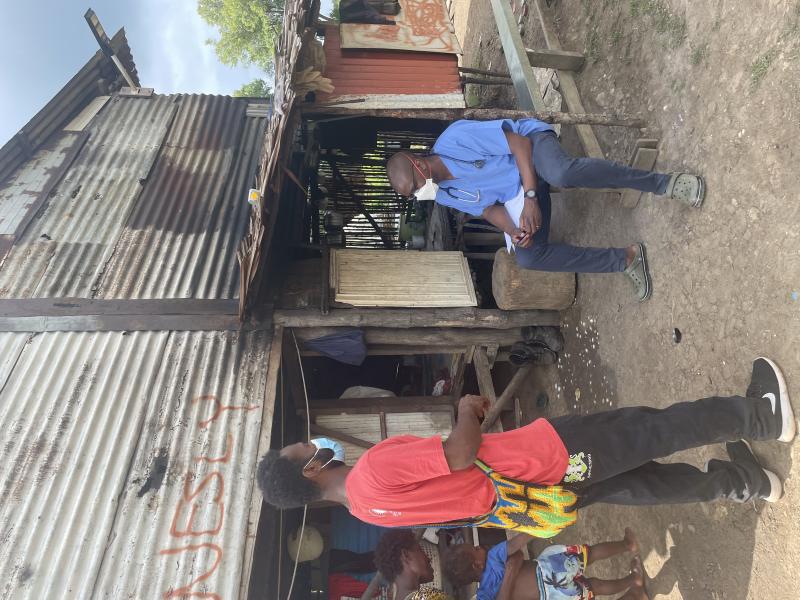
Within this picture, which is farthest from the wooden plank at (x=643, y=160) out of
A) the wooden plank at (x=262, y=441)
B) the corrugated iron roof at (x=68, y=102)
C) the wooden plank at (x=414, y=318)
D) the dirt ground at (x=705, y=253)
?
the corrugated iron roof at (x=68, y=102)

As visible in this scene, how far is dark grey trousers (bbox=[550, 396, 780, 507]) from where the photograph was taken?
7.54ft

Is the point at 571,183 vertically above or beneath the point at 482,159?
beneath

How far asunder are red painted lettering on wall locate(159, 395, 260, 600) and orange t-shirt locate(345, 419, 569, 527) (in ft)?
4.54

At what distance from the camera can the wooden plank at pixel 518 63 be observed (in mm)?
3877

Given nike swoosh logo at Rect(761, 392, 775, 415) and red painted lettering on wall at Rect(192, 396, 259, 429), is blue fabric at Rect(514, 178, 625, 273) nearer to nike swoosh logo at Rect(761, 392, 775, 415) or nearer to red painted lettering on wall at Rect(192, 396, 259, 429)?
nike swoosh logo at Rect(761, 392, 775, 415)

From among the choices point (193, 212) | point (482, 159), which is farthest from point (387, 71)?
point (193, 212)

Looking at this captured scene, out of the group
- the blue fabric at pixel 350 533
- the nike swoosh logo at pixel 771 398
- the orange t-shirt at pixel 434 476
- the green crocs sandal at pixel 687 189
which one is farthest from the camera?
the blue fabric at pixel 350 533

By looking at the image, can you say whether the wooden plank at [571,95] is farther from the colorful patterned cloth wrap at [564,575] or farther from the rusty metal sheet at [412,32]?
the colorful patterned cloth wrap at [564,575]

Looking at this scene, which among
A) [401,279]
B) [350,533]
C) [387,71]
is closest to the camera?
[401,279]

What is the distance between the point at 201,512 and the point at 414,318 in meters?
2.19

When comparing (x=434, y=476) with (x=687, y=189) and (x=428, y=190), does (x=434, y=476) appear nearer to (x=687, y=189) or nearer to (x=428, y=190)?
(x=428, y=190)

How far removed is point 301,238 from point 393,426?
2.27 meters

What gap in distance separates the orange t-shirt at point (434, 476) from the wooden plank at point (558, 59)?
3.33 metres

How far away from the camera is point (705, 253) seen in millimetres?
2848
